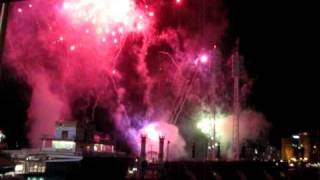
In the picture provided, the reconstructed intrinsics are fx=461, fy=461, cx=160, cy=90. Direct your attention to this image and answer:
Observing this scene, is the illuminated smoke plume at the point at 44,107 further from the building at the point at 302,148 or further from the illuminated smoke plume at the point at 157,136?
the building at the point at 302,148

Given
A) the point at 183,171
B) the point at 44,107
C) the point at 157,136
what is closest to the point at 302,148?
the point at 157,136

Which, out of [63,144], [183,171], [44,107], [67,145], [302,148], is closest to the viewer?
[183,171]

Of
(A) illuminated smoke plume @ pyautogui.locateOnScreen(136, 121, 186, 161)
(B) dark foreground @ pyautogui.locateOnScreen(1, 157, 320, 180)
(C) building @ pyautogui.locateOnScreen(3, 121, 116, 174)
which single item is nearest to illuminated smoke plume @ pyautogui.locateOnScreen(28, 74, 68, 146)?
(C) building @ pyautogui.locateOnScreen(3, 121, 116, 174)

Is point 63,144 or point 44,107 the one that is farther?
point 44,107

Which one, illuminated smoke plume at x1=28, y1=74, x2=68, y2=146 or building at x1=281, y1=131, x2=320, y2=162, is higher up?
illuminated smoke plume at x1=28, y1=74, x2=68, y2=146

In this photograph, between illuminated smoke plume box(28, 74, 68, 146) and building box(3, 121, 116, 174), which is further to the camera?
illuminated smoke plume box(28, 74, 68, 146)

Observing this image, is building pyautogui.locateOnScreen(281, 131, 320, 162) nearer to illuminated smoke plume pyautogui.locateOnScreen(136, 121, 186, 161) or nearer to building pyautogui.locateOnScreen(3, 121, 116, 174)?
illuminated smoke plume pyautogui.locateOnScreen(136, 121, 186, 161)

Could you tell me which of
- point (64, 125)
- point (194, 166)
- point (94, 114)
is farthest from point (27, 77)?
point (194, 166)

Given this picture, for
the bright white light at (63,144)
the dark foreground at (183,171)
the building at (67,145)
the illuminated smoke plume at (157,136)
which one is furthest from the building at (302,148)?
the bright white light at (63,144)

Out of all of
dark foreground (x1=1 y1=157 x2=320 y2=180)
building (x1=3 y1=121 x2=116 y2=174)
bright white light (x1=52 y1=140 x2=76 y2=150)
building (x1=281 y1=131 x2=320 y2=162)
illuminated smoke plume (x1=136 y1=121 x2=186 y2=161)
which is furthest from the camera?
building (x1=281 y1=131 x2=320 y2=162)

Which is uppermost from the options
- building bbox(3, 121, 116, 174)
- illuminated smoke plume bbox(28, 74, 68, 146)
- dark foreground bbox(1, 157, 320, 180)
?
illuminated smoke plume bbox(28, 74, 68, 146)

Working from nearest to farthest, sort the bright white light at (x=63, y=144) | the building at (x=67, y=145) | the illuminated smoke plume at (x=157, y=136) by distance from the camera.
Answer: the building at (x=67, y=145) → the bright white light at (x=63, y=144) → the illuminated smoke plume at (x=157, y=136)

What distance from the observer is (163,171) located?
32406mm

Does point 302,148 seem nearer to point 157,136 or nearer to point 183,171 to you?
point 157,136
